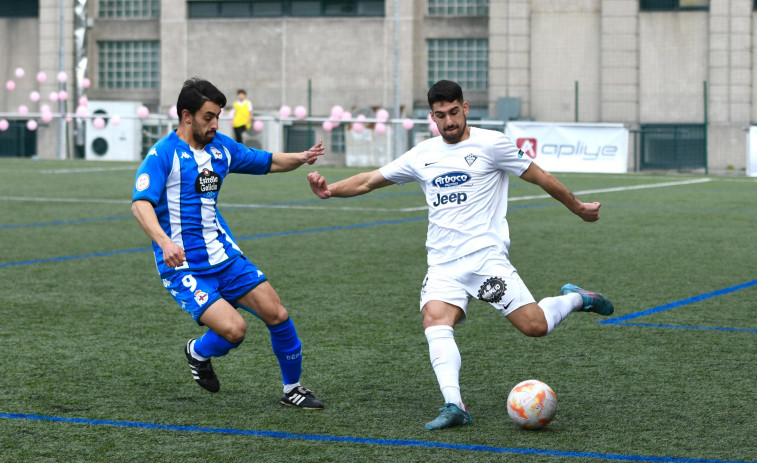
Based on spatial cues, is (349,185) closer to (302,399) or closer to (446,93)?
(446,93)

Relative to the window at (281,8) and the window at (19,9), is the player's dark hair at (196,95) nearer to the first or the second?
the window at (281,8)

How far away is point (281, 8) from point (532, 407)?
40059 mm

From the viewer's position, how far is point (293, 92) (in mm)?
43938

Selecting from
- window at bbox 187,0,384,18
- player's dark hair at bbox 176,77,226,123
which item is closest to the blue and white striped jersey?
player's dark hair at bbox 176,77,226,123

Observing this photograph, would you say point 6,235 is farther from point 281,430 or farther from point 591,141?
point 591,141

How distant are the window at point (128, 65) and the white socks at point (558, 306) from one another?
4080 cm

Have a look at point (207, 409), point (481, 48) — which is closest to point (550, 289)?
point (207, 409)

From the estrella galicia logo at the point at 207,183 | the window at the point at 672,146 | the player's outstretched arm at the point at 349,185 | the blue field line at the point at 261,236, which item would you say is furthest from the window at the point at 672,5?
the estrella galicia logo at the point at 207,183

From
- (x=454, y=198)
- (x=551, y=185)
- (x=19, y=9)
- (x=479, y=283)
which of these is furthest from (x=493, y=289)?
(x=19, y=9)

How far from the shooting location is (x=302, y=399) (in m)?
6.17

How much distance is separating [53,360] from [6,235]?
8.15 metres

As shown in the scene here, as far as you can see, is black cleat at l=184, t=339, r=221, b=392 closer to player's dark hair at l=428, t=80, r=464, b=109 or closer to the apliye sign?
player's dark hair at l=428, t=80, r=464, b=109

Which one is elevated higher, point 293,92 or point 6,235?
point 293,92

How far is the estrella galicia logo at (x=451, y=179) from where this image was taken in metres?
6.21
